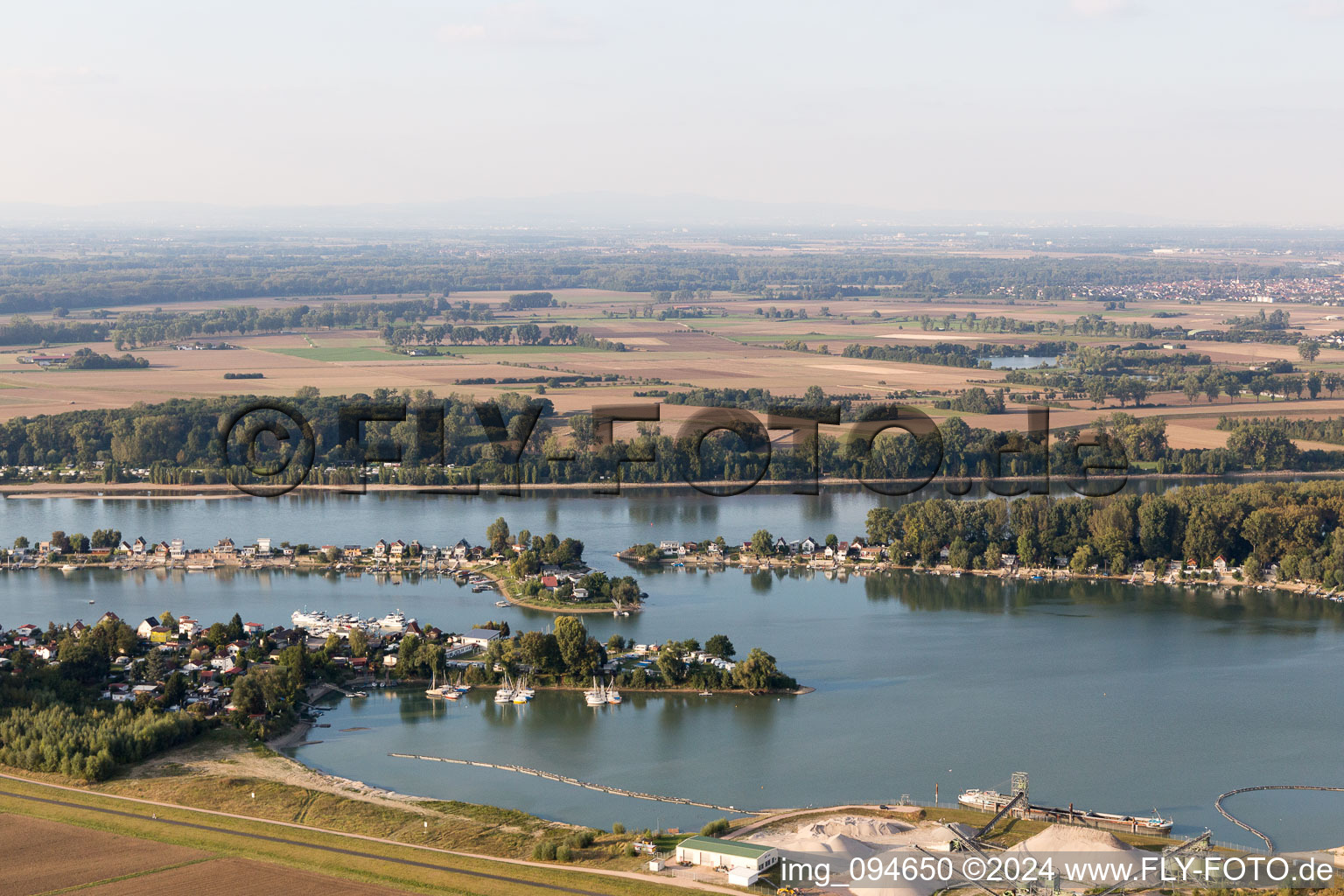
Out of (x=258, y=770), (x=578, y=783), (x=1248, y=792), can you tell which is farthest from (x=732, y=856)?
(x=1248, y=792)

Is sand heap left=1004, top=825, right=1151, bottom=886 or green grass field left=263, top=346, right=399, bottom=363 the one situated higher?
green grass field left=263, top=346, right=399, bottom=363

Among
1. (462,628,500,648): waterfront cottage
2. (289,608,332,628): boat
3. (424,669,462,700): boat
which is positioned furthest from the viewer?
(289,608,332,628): boat

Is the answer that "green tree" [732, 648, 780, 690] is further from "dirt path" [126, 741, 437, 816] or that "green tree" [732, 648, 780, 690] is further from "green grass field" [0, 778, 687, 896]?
"green grass field" [0, 778, 687, 896]

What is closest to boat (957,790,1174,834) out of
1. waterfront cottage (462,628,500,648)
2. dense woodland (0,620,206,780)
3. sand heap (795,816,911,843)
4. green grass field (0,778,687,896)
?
sand heap (795,816,911,843)

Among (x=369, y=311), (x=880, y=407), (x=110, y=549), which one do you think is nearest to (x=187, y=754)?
(x=110, y=549)

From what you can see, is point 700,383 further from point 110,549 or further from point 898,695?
point 898,695
